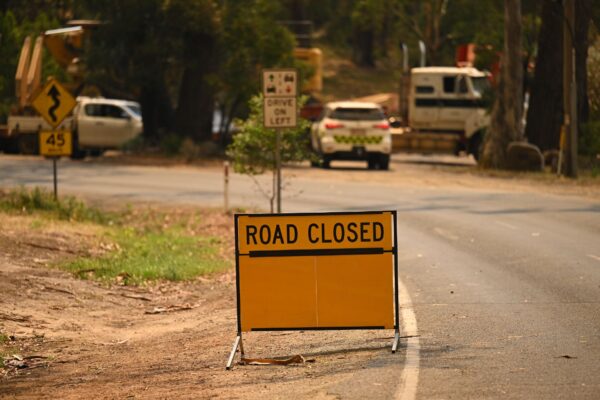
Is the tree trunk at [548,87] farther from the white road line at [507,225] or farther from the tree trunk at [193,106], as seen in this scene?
the white road line at [507,225]

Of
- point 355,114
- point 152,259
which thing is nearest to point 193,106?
point 355,114

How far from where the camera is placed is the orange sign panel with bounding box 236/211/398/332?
11469 mm

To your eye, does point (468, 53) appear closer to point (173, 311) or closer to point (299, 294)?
point (173, 311)

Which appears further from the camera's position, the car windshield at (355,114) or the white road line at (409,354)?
the car windshield at (355,114)

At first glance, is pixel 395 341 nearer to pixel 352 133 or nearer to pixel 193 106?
pixel 352 133

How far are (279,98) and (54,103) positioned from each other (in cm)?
628

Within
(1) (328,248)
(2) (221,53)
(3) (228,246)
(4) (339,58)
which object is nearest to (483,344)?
(1) (328,248)

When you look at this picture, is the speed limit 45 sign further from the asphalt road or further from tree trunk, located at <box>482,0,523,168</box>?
tree trunk, located at <box>482,0,523,168</box>

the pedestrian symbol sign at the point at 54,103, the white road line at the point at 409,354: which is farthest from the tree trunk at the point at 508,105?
the white road line at the point at 409,354

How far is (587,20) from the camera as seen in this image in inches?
1590

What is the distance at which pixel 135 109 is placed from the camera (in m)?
50.1

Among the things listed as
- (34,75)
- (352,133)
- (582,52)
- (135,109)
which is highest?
(582,52)

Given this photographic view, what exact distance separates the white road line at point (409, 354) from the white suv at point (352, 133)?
2446cm

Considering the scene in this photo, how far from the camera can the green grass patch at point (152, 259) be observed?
780 inches
